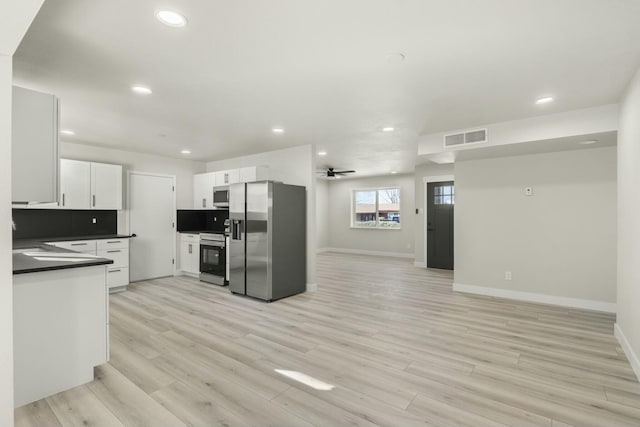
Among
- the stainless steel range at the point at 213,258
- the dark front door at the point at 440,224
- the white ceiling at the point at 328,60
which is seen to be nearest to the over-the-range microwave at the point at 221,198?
the stainless steel range at the point at 213,258

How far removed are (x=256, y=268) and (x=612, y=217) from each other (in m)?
5.00

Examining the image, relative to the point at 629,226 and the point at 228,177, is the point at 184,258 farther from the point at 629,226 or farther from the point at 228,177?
the point at 629,226

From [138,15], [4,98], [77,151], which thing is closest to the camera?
[4,98]

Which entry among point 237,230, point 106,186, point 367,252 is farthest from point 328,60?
point 367,252

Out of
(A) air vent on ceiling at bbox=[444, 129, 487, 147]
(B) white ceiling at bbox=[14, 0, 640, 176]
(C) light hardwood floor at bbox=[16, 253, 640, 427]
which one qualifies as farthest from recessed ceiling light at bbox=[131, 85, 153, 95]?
(A) air vent on ceiling at bbox=[444, 129, 487, 147]

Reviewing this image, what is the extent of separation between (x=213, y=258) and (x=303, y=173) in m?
2.30

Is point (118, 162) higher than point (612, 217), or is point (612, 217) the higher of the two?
point (118, 162)

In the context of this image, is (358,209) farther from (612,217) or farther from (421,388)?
(421,388)

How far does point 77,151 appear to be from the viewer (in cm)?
537

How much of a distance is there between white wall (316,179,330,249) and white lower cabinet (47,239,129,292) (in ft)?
20.0

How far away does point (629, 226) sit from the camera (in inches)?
114

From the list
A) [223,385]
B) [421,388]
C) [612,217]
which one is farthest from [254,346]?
[612,217]

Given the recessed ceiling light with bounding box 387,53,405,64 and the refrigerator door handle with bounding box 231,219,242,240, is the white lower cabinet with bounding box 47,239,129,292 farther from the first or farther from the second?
the recessed ceiling light with bounding box 387,53,405,64

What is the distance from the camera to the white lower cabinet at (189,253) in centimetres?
626
